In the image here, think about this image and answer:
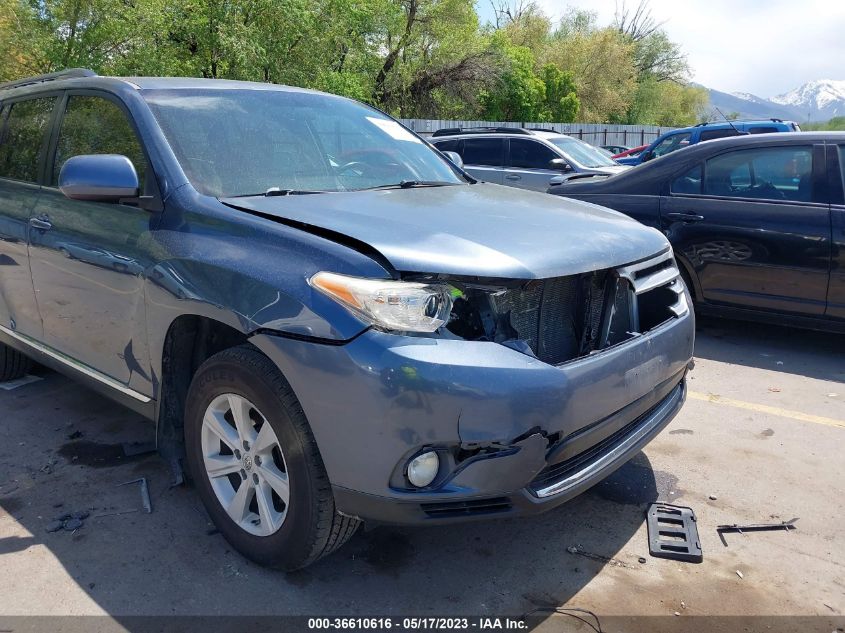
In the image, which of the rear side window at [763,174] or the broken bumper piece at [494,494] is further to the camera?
the rear side window at [763,174]

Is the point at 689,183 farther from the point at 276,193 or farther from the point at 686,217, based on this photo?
the point at 276,193

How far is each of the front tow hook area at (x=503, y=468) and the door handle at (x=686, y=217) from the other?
3.95 meters

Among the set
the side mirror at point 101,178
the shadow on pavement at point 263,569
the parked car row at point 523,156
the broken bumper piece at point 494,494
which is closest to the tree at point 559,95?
the parked car row at point 523,156

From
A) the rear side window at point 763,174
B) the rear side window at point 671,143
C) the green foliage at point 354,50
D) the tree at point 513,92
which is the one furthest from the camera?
the tree at point 513,92

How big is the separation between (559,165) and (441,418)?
367 inches

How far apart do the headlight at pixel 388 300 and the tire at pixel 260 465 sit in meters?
0.38

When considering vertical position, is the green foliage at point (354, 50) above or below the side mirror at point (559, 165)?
above

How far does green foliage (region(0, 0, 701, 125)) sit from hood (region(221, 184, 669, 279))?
12.6 metres

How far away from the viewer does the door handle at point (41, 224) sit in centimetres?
366

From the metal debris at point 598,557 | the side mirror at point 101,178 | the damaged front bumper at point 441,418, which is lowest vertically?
the metal debris at point 598,557

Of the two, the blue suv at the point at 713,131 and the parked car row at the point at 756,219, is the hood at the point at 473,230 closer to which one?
the parked car row at the point at 756,219

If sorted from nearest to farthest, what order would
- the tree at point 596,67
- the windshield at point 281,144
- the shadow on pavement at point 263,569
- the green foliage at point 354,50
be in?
the shadow on pavement at point 263,569, the windshield at point 281,144, the green foliage at point 354,50, the tree at point 596,67

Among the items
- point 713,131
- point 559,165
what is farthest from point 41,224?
point 713,131

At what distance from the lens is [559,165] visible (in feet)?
36.0
